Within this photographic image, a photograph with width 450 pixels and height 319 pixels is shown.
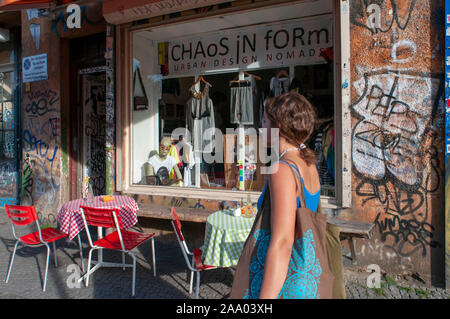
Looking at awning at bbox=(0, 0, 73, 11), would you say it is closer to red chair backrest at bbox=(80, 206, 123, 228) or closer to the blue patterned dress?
red chair backrest at bbox=(80, 206, 123, 228)

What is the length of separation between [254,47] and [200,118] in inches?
62.8

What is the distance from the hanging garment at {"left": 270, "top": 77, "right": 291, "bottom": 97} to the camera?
19.8ft

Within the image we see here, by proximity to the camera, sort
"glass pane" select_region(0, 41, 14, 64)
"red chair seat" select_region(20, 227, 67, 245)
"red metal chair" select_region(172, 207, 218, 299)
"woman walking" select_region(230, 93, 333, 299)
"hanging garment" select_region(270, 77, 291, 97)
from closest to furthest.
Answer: "woman walking" select_region(230, 93, 333, 299), "red metal chair" select_region(172, 207, 218, 299), "red chair seat" select_region(20, 227, 67, 245), "hanging garment" select_region(270, 77, 291, 97), "glass pane" select_region(0, 41, 14, 64)

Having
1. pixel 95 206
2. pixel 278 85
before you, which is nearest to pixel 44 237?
pixel 95 206

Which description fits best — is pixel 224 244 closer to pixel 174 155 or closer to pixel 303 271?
pixel 303 271

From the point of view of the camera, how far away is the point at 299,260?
166cm

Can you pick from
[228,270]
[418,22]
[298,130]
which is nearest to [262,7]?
[418,22]

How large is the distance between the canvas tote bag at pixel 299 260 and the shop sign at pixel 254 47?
4546 millimetres

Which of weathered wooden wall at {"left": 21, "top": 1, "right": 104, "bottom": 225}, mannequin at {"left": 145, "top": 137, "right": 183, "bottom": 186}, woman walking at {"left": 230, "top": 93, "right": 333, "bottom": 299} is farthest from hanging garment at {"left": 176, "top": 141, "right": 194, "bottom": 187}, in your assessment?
woman walking at {"left": 230, "top": 93, "right": 333, "bottom": 299}

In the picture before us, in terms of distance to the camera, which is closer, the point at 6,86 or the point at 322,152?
the point at 322,152

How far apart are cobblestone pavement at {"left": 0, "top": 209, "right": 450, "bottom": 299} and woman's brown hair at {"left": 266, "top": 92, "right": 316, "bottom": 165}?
2.79 m

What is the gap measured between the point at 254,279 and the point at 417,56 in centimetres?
382

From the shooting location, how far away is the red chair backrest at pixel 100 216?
4.20 m

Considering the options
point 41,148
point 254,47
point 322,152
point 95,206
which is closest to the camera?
point 95,206
